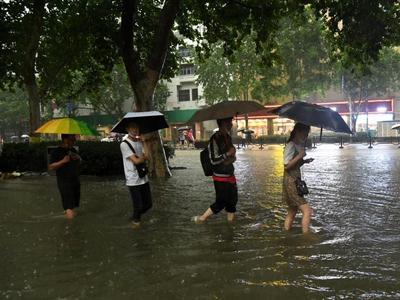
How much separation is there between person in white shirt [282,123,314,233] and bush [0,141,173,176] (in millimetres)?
9966

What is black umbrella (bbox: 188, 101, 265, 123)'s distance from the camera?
697 cm

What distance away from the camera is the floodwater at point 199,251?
466 centimetres

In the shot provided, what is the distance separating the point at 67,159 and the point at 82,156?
310 inches

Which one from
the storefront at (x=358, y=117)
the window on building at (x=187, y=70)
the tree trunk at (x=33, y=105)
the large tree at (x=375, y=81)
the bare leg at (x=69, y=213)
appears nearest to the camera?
the bare leg at (x=69, y=213)

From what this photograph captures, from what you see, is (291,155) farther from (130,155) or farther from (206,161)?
(130,155)

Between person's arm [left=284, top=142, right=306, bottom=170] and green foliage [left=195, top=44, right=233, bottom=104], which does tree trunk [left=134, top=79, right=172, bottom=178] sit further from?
green foliage [left=195, top=44, right=233, bottom=104]

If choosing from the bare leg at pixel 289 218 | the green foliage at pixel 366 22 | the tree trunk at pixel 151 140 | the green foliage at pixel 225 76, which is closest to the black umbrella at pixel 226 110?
the bare leg at pixel 289 218

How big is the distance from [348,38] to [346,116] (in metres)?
38.3

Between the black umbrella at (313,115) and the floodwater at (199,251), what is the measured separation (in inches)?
58.9

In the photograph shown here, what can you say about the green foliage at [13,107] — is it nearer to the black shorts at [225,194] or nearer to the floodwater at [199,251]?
the floodwater at [199,251]

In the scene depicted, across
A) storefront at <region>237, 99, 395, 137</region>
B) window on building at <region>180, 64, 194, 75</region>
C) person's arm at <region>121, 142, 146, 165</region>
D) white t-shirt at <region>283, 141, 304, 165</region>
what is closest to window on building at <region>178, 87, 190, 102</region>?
window on building at <region>180, 64, 194, 75</region>

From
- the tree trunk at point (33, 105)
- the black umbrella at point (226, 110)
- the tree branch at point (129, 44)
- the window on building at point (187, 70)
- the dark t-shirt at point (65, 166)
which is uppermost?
the window on building at point (187, 70)

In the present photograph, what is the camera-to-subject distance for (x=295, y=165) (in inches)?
253

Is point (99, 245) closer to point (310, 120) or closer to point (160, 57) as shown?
point (310, 120)
